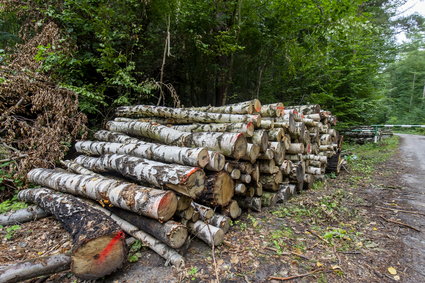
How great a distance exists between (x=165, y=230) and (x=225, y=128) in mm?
1991

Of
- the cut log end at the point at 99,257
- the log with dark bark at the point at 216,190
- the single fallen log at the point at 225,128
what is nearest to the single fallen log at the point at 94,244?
the cut log end at the point at 99,257

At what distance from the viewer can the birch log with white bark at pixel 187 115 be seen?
150 inches

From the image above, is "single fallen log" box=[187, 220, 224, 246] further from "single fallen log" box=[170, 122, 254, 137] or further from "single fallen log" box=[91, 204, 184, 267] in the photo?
"single fallen log" box=[170, 122, 254, 137]

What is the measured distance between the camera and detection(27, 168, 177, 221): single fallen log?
2.41 metres

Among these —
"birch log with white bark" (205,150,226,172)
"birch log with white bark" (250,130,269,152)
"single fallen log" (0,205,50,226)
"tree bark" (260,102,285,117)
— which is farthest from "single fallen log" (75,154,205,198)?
"tree bark" (260,102,285,117)

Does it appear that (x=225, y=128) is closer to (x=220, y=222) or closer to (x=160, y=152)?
(x=160, y=152)

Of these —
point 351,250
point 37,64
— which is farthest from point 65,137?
point 351,250

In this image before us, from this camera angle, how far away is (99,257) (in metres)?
2.10

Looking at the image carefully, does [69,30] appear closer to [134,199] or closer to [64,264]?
[134,199]

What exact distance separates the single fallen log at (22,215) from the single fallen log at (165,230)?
1.91 metres

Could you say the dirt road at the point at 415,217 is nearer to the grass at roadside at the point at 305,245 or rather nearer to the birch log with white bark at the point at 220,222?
the grass at roadside at the point at 305,245

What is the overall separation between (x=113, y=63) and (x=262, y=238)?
598 cm

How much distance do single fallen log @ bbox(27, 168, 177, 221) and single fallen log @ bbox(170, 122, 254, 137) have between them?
1.59 metres

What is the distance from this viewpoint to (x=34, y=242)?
2.88 meters
